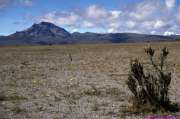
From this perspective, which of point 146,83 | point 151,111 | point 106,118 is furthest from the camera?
point 146,83

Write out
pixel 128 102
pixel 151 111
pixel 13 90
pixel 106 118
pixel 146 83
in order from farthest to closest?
pixel 13 90 → pixel 128 102 → pixel 146 83 → pixel 151 111 → pixel 106 118

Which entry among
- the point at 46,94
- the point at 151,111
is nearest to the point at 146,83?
the point at 151,111

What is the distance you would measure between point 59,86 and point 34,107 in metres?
6.97

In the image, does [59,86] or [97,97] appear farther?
[59,86]

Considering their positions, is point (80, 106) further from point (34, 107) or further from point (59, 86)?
point (59, 86)

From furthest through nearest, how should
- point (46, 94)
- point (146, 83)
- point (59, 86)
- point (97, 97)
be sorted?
point (59, 86), point (46, 94), point (97, 97), point (146, 83)

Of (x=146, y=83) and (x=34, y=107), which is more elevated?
(x=146, y=83)

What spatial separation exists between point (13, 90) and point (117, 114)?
8396 millimetres

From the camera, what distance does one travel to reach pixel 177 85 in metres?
21.7

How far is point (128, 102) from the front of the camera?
16.2 meters

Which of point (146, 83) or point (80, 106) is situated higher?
point (146, 83)

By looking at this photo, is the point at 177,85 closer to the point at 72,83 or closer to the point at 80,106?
the point at 72,83

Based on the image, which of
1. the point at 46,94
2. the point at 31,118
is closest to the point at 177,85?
the point at 46,94

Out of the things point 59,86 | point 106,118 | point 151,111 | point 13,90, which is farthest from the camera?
point 59,86
